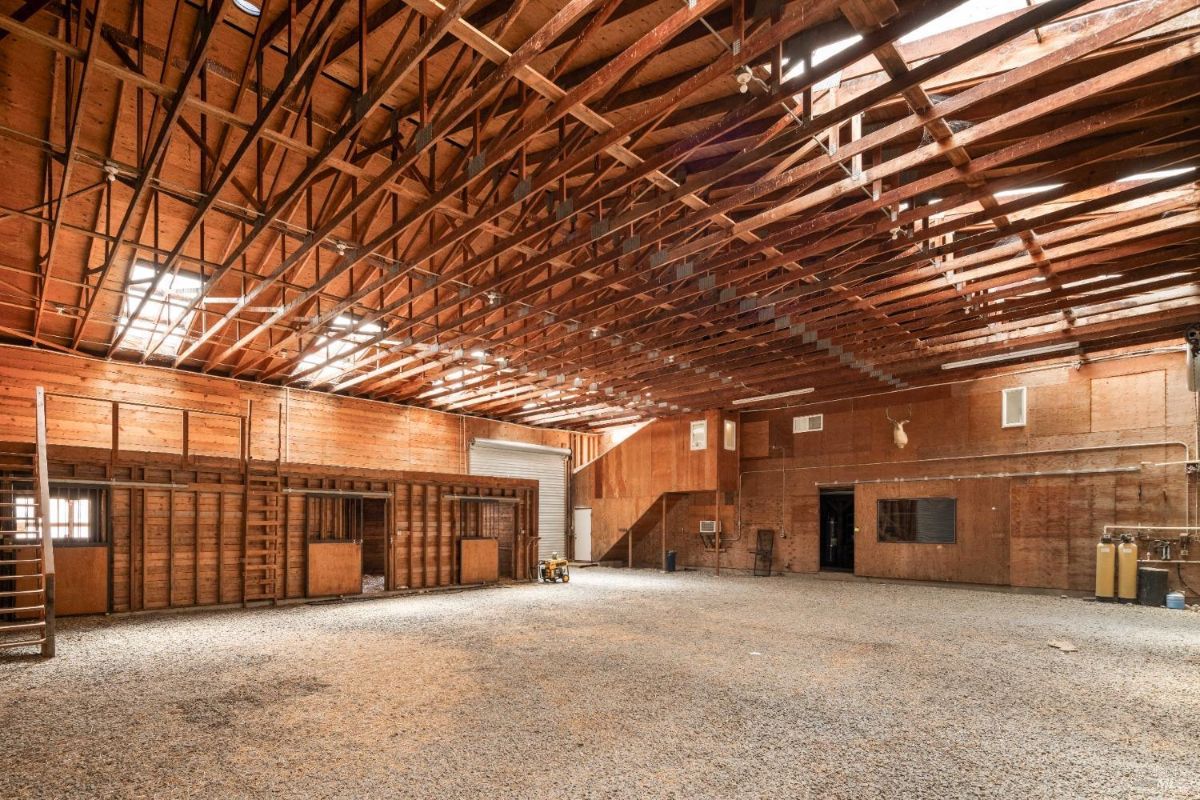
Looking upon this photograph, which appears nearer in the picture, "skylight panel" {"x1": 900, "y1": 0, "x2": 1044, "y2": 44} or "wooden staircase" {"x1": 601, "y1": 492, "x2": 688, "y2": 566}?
"skylight panel" {"x1": 900, "y1": 0, "x2": 1044, "y2": 44}

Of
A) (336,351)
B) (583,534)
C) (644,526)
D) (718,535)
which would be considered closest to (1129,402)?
(718,535)

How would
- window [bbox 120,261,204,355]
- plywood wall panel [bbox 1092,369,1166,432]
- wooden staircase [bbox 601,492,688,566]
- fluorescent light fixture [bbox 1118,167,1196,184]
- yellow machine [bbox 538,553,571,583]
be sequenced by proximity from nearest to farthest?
fluorescent light fixture [bbox 1118,167,1196,184], window [bbox 120,261,204,355], plywood wall panel [bbox 1092,369,1166,432], yellow machine [bbox 538,553,571,583], wooden staircase [bbox 601,492,688,566]

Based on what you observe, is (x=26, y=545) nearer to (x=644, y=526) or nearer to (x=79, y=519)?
(x=79, y=519)

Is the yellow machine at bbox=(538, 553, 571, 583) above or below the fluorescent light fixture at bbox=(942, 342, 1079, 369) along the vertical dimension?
below

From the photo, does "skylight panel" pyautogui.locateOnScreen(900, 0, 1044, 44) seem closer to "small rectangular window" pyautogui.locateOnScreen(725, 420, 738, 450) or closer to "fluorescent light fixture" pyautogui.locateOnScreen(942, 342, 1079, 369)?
"fluorescent light fixture" pyautogui.locateOnScreen(942, 342, 1079, 369)

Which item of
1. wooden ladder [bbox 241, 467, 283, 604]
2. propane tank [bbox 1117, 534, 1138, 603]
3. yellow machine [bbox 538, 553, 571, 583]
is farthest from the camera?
yellow machine [bbox 538, 553, 571, 583]

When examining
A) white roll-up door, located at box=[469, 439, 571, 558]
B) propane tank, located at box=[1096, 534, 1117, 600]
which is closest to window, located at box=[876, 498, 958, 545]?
propane tank, located at box=[1096, 534, 1117, 600]

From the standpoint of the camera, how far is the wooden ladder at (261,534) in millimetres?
11672

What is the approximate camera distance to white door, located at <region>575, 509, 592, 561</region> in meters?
22.3

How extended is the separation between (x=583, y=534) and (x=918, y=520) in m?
10.9

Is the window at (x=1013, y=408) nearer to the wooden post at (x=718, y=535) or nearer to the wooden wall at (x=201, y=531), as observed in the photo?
the wooden post at (x=718, y=535)

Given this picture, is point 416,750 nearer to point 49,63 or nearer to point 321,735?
point 321,735

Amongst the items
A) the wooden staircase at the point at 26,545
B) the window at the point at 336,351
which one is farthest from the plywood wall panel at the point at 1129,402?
the wooden staircase at the point at 26,545

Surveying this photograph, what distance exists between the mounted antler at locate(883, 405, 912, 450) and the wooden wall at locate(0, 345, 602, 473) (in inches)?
468
